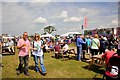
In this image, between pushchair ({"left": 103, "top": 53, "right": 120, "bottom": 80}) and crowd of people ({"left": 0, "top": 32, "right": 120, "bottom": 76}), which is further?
crowd of people ({"left": 0, "top": 32, "right": 120, "bottom": 76})

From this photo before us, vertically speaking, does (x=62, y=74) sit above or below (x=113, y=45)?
below

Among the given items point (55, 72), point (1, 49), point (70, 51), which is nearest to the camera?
point (55, 72)

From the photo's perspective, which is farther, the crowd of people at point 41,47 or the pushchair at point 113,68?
the crowd of people at point 41,47

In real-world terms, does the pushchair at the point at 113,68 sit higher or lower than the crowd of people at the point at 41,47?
lower

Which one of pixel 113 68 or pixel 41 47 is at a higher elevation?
pixel 41 47

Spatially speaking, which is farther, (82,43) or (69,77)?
(82,43)

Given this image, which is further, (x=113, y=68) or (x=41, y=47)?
(x=41, y=47)

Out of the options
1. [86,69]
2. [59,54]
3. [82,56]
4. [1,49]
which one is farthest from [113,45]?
[1,49]

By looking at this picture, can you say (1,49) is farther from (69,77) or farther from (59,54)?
(69,77)

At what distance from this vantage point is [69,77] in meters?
8.01

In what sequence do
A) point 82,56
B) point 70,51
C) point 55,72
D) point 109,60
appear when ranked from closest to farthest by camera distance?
point 109,60, point 55,72, point 82,56, point 70,51

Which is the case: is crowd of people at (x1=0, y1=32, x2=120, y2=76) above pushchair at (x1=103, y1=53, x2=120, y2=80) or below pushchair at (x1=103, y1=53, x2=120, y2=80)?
above

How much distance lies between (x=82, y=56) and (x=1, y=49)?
631 centimetres

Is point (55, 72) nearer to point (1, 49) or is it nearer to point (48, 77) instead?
point (48, 77)
